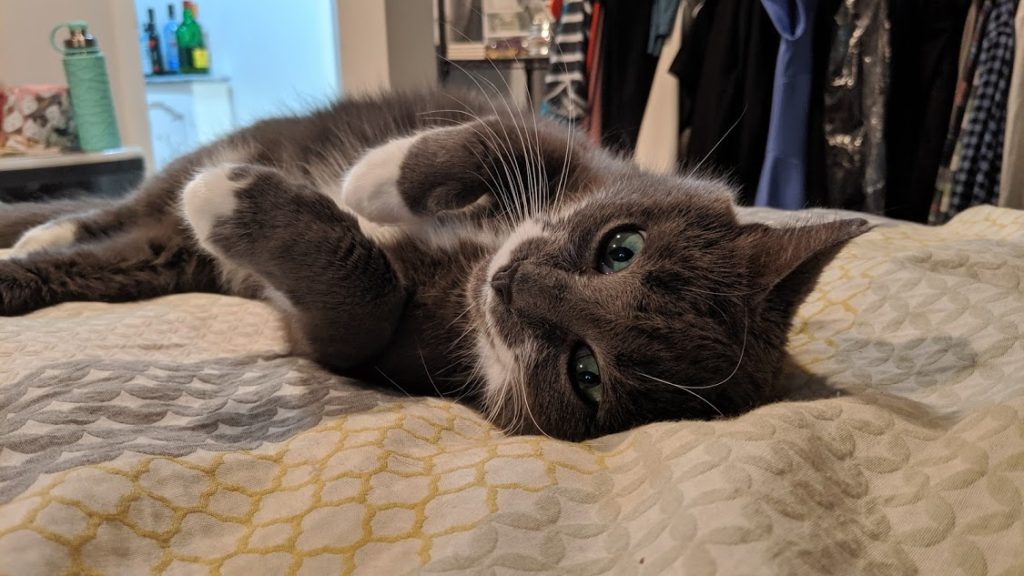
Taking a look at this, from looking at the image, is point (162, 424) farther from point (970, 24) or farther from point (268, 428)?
point (970, 24)

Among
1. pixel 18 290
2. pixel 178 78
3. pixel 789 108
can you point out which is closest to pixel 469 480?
pixel 18 290

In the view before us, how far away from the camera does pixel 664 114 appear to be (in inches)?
98.7

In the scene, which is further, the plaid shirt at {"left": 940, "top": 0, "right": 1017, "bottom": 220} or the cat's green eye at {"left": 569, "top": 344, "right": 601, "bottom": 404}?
the plaid shirt at {"left": 940, "top": 0, "right": 1017, "bottom": 220}

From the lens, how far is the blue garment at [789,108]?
7.13ft

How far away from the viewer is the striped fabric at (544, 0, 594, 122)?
2.58 m

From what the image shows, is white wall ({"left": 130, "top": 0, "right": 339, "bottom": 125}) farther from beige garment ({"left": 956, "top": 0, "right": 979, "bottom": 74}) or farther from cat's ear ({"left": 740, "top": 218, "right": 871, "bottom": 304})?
cat's ear ({"left": 740, "top": 218, "right": 871, "bottom": 304})

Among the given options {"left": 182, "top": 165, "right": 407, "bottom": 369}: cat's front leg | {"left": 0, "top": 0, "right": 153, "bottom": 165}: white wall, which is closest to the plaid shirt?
{"left": 182, "top": 165, "right": 407, "bottom": 369}: cat's front leg

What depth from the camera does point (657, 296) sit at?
0.88 metres

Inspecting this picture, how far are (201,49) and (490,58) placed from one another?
6.89 feet

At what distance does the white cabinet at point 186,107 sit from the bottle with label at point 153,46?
0.13 metres

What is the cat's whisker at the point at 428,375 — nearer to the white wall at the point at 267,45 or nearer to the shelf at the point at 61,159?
the shelf at the point at 61,159

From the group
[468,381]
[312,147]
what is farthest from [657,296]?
[312,147]

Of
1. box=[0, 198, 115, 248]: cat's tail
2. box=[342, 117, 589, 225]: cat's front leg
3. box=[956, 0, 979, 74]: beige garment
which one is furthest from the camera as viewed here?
box=[956, 0, 979, 74]: beige garment

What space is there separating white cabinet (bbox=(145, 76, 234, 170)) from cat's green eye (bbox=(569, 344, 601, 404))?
11.9 ft
